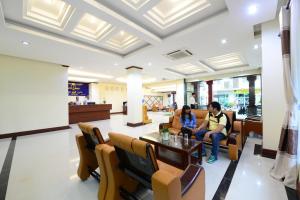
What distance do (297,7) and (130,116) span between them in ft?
18.5

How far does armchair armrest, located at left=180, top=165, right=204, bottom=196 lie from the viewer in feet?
3.47

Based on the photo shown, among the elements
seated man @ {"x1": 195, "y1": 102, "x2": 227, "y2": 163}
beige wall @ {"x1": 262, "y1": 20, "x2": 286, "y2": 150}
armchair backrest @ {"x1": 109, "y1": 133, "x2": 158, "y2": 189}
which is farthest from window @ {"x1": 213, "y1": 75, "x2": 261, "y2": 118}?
armchair backrest @ {"x1": 109, "y1": 133, "x2": 158, "y2": 189}

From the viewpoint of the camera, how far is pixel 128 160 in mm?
1312

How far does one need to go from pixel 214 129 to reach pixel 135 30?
272 centimetres

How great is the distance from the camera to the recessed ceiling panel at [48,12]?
269cm

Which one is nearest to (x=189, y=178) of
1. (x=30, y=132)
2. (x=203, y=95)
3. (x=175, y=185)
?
(x=175, y=185)

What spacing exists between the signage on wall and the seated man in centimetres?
951

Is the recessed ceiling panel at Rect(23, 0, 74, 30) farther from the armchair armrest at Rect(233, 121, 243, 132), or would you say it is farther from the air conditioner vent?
the armchair armrest at Rect(233, 121, 243, 132)

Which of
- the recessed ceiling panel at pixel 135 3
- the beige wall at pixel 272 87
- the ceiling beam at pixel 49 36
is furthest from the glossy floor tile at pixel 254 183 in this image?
the ceiling beam at pixel 49 36

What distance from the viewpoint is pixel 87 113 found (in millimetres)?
7508

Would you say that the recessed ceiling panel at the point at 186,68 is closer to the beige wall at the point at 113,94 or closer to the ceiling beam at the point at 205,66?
the ceiling beam at the point at 205,66

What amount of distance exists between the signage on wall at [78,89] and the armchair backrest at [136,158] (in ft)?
32.6

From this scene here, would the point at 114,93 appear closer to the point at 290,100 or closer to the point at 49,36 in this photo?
the point at 49,36

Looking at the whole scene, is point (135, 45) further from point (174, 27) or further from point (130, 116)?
point (130, 116)
